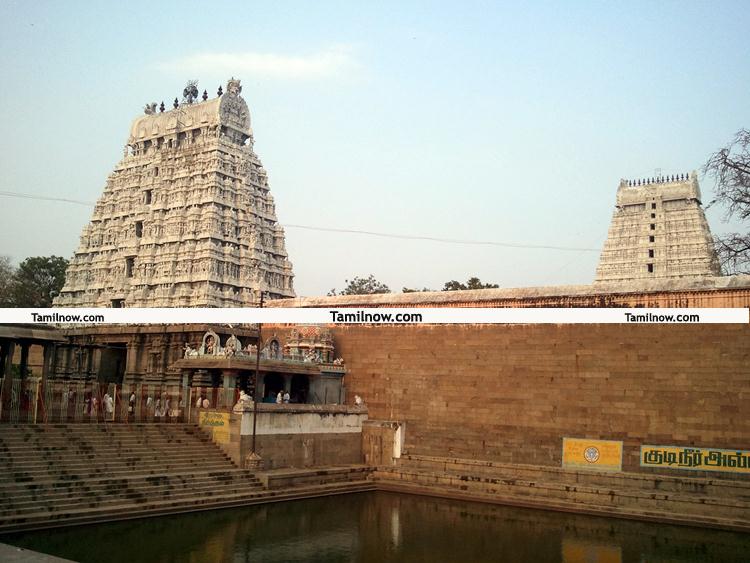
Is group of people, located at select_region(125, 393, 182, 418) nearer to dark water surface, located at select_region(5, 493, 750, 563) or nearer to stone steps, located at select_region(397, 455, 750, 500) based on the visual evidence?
dark water surface, located at select_region(5, 493, 750, 563)

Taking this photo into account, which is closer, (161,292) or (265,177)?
(161,292)

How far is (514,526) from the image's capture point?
18.9m

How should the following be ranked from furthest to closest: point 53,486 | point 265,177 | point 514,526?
point 265,177
point 514,526
point 53,486

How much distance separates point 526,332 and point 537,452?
380cm

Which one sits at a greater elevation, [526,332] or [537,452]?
[526,332]

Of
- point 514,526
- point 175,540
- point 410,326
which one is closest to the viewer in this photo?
point 175,540

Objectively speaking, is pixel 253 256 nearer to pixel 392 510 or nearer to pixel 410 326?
pixel 410 326

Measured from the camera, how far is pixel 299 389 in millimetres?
28094

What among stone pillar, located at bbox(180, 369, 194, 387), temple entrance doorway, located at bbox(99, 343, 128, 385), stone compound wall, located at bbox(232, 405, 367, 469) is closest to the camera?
stone compound wall, located at bbox(232, 405, 367, 469)

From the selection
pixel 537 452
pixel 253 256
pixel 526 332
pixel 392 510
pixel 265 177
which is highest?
pixel 265 177

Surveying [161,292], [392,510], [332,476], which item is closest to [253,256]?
[161,292]

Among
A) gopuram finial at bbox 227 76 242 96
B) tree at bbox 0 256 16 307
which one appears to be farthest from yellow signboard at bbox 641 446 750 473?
tree at bbox 0 256 16 307

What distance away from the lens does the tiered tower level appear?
44.2 metres

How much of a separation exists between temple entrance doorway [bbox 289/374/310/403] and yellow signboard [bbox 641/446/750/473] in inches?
467
